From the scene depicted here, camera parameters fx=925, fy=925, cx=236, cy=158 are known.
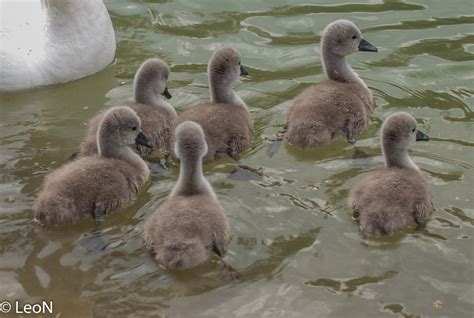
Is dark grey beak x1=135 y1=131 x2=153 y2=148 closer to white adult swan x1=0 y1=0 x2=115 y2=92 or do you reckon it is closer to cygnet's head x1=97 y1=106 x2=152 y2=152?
Answer: cygnet's head x1=97 y1=106 x2=152 y2=152

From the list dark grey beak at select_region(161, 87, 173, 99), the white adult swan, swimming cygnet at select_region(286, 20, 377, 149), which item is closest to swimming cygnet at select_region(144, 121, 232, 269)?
swimming cygnet at select_region(286, 20, 377, 149)

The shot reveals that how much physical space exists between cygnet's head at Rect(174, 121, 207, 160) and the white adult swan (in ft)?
8.30

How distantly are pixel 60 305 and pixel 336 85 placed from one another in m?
3.09

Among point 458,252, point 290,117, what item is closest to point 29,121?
point 290,117

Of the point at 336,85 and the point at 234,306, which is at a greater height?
the point at 336,85

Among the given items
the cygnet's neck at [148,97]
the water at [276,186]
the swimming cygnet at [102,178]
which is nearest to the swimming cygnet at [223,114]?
the water at [276,186]

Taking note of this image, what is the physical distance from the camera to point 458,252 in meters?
5.86

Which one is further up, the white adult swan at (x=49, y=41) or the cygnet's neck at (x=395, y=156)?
the white adult swan at (x=49, y=41)

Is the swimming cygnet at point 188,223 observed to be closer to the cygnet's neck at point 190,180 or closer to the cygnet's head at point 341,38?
the cygnet's neck at point 190,180

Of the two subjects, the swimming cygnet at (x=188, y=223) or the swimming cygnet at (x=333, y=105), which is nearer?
the swimming cygnet at (x=188, y=223)

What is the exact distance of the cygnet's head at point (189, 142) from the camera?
20.1ft

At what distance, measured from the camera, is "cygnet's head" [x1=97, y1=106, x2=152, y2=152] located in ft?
21.7

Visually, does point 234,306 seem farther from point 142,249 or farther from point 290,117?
point 290,117

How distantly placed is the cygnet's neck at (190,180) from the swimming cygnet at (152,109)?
3.14 ft
